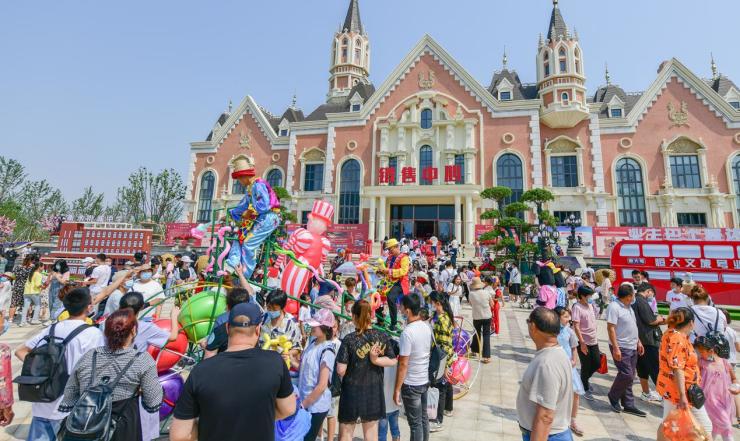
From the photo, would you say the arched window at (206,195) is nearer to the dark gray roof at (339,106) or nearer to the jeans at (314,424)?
the dark gray roof at (339,106)

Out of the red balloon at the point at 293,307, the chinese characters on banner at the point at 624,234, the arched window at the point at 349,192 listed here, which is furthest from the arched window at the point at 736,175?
the red balloon at the point at 293,307

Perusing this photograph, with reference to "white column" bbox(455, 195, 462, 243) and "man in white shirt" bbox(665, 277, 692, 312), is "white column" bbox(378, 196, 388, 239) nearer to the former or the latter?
"white column" bbox(455, 195, 462, 243)

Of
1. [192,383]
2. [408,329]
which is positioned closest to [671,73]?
[408,329]

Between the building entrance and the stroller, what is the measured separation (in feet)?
34.0

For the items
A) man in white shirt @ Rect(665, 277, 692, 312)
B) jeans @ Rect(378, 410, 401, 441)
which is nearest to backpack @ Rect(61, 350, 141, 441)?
jeans @ Rect(378, 410, 401, 441)

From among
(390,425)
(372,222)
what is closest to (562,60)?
(372,222)

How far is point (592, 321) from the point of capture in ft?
17.2

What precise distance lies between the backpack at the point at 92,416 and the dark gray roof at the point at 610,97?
30831mm

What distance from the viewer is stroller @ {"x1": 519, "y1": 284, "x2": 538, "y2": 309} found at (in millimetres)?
13020

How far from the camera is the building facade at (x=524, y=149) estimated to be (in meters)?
22.7

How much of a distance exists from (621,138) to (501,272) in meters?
15.1

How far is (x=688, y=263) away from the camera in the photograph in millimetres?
12719

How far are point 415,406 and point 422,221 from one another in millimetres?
22272

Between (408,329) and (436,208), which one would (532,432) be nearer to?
(408,329)
